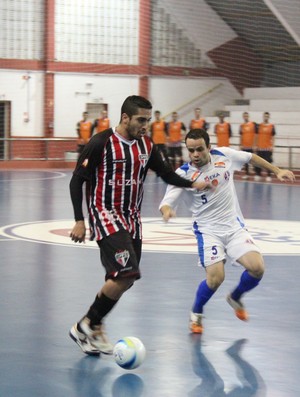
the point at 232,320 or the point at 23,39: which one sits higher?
the point at 23,39

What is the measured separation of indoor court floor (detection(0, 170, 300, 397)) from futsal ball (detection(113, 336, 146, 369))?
7 cm

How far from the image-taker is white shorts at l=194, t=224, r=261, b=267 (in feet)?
22.8

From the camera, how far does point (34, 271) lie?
932 centimetres

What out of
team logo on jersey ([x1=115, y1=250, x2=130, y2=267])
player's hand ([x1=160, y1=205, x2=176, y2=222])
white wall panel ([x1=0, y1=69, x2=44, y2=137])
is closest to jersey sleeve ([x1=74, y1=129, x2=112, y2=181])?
team logo on jersey ([x1=115, y1=250, x2=130, y2=267])

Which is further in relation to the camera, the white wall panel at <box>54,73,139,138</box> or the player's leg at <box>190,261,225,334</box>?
the white wall panel at <box>54,73,139,138</box>

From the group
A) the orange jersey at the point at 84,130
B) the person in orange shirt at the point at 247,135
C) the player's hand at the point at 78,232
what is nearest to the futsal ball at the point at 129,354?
the player's hand at the point at 78,232

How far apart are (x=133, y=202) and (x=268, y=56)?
2784cm

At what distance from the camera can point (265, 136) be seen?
86.4 feet

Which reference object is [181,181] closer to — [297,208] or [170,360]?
[170,360]

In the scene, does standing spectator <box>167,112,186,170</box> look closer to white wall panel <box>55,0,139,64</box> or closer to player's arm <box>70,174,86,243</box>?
white wall panel <box>55,0,139,64</box>

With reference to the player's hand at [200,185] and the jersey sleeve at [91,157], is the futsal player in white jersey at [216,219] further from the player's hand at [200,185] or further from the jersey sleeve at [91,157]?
the jersey sleeve at [91,157]

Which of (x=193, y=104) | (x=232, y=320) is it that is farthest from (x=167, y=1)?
(x=232, y=320)

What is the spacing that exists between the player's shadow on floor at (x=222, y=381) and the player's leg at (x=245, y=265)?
0.81 meters

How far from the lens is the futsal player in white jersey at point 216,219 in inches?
271
